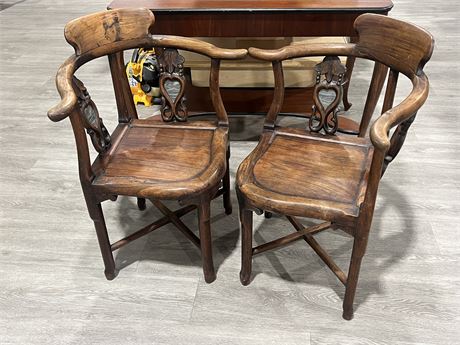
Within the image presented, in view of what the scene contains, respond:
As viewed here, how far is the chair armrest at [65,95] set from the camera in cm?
116

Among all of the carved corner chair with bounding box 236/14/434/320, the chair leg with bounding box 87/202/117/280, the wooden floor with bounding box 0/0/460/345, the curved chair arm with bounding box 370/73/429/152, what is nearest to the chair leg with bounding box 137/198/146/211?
the wooden floor with bounding box 0/0/460/345

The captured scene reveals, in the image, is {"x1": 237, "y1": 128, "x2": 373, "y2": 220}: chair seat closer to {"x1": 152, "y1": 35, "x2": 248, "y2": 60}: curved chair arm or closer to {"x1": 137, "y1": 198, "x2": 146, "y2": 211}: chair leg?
{"x1": 152, "y1": 35, "x2": 248, "y2": 60}: curved chair arm

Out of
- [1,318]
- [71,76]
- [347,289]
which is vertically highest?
[71,76]

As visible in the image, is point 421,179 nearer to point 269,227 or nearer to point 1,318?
point 269,227

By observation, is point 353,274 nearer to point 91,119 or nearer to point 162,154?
point 162,154

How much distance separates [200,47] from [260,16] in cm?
45

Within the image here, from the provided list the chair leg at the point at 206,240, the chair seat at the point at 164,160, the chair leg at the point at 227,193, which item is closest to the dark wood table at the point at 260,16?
the chair seat at the point at 164,160

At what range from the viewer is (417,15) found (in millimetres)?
3910

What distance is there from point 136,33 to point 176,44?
6.0 inches

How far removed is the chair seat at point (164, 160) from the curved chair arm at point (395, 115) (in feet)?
1.71

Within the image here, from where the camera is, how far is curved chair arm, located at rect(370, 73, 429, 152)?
40.9 inches

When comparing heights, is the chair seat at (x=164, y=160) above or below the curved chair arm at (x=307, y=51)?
below

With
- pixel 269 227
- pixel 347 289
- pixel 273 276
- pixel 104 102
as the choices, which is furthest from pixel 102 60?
pixel 347 289

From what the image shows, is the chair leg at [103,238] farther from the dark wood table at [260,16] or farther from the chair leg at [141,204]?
the dark wood table at [260,16]
